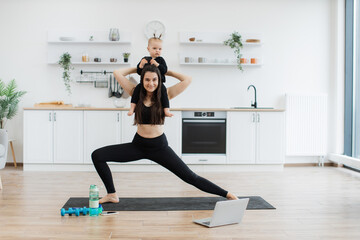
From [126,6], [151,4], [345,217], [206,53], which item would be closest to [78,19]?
[126,6]

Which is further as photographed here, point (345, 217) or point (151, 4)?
point (151, 4)

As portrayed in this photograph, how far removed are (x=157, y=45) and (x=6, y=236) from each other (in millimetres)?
1737

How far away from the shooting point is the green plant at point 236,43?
20.2 ft

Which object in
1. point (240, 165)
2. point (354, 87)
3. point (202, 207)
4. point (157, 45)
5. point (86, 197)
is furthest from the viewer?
point (354, 87)

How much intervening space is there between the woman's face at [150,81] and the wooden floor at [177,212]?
1.03m

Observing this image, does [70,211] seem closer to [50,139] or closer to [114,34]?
[50,139]

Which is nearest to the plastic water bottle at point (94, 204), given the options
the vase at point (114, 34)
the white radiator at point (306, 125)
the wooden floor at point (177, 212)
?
the wooden floor at point (177, 212)

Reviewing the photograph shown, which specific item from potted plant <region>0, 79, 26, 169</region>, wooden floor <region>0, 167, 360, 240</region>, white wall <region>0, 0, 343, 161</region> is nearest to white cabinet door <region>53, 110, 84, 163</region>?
wooden floor <region>0, 167, 360, 240</region>

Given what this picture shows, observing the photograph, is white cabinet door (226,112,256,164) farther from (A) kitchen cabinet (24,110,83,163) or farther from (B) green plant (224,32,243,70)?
(A) kitchen cabinet (24,110,83,163)

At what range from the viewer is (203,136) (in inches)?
229

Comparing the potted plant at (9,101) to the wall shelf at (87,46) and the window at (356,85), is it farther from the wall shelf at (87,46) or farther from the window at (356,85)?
the window at (356,85)

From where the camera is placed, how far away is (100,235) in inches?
108

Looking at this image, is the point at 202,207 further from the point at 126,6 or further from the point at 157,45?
the point at 126,6

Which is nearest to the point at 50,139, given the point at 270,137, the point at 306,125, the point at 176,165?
the point at 176,165
